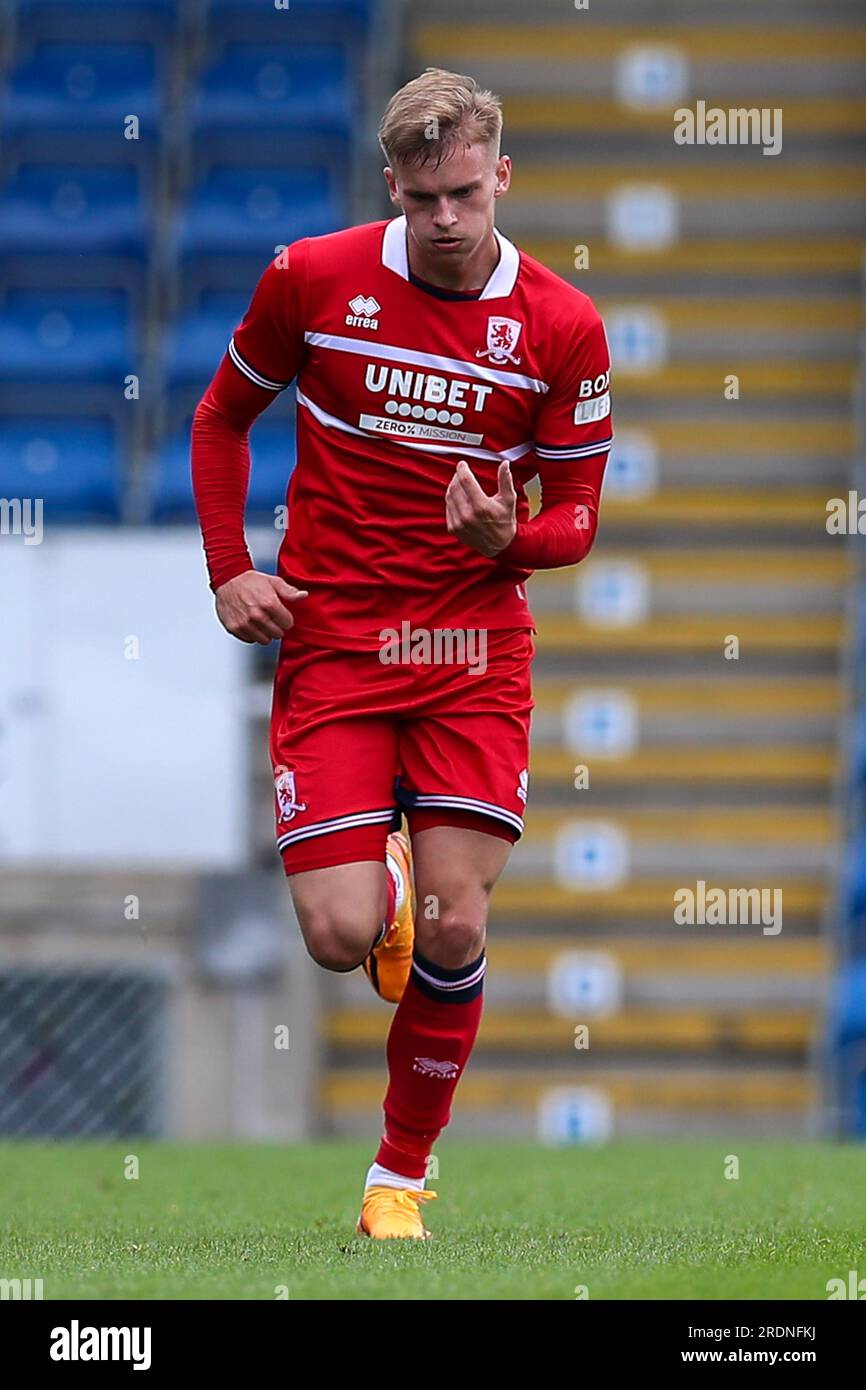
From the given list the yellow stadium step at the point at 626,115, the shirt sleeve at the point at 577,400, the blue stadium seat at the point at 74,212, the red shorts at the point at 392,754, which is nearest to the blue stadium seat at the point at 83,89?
the blue stadium seat at the point at 74,212

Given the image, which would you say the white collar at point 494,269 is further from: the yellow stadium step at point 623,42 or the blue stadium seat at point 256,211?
the yellow stadium step at point 623,42

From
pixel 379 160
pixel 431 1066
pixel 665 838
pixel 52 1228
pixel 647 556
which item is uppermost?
pixel 379 160

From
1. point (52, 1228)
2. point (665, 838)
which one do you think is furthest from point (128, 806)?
point (52, 1228)

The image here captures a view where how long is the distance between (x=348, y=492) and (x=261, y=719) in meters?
4.32

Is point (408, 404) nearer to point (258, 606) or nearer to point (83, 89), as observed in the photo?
point (258, 606)

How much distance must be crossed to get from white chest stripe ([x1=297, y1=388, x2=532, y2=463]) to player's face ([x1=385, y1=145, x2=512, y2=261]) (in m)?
0.34

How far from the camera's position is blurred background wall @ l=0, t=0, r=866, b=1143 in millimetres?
8344

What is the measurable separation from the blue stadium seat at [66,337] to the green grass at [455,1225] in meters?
4.48

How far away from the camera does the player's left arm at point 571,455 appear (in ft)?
13.3

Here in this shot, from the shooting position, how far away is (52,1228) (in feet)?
14.2

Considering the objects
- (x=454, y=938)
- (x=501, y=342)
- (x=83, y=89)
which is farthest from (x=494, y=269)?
(x=83, y=89)

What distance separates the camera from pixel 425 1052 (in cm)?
423

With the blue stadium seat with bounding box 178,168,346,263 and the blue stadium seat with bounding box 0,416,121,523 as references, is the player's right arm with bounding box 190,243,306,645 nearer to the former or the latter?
the blue stadium seat with bounding box 0,416,121,523

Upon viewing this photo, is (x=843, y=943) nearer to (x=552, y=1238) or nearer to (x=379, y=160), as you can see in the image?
(x=379, y=160)
